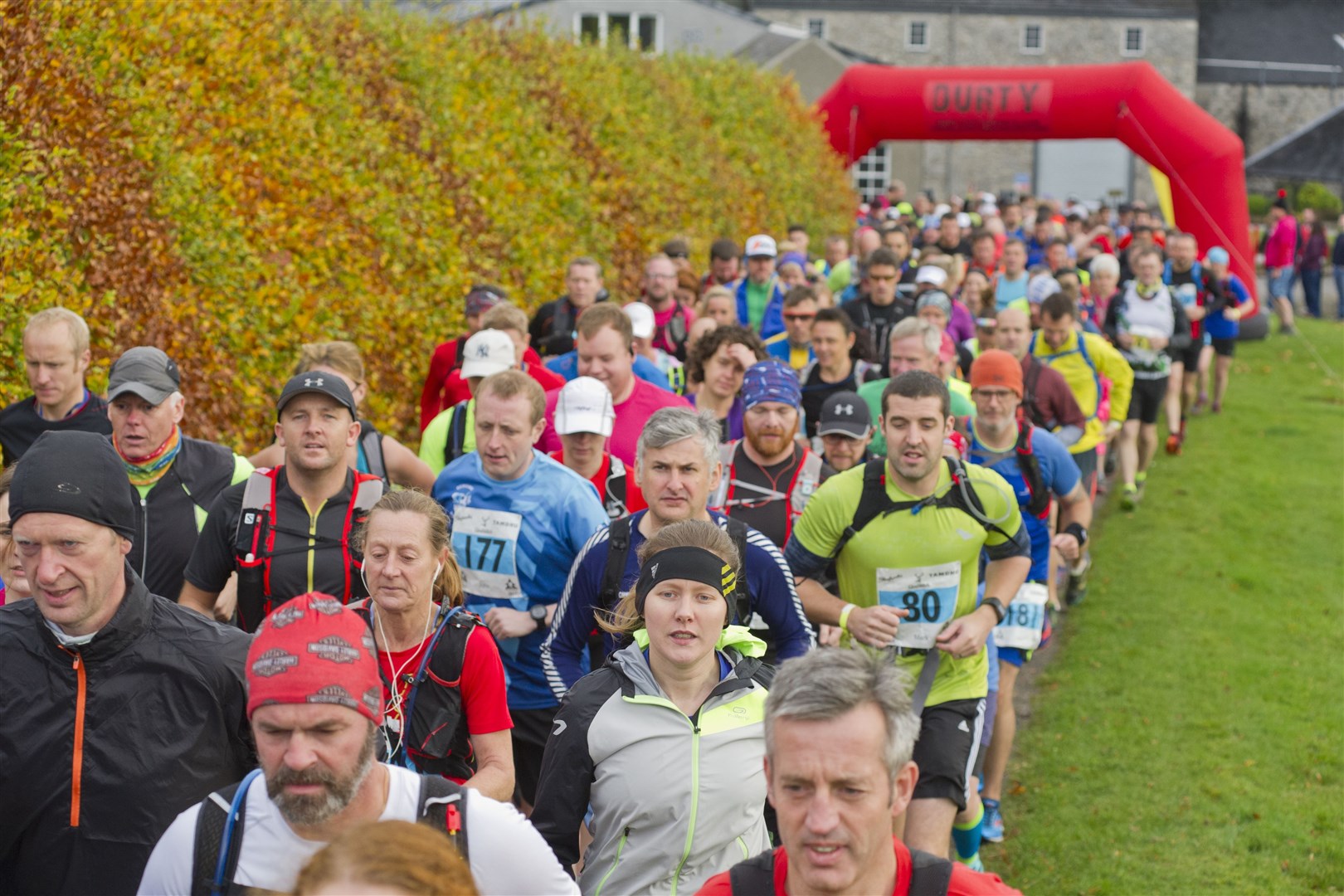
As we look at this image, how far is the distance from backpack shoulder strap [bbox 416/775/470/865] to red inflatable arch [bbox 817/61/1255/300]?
79.4 ft

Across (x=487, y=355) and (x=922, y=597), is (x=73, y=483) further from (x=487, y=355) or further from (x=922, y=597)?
(x=487, y=355)

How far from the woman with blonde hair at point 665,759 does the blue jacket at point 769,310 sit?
8739 millimetres

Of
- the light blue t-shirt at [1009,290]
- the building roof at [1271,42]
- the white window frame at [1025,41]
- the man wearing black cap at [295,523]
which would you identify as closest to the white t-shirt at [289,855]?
the man wearing black cap at [295,523]

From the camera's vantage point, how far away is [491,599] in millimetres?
5789

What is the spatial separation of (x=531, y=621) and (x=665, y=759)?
181 cm

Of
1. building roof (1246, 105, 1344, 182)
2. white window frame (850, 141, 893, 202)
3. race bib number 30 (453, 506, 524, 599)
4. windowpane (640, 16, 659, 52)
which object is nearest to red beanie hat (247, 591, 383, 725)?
race bib number 30 (453, 506, 524, 599)

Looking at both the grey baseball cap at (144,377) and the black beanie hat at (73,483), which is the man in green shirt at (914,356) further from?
the black beanie hat at (73,483)

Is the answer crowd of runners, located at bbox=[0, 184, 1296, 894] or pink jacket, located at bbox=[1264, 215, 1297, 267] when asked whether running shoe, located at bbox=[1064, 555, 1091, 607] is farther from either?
A: pink jacket, located at bbox=[1264, 215, 1297, 267]

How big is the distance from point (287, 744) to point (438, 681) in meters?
1.37

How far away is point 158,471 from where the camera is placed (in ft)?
18.1

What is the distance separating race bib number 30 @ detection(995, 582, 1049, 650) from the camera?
7.10 meters

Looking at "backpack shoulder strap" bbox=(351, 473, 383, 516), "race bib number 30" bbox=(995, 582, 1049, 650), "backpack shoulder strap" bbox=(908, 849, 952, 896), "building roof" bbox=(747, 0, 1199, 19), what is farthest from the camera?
"building roof" bbox=(747, 0, 1199, 19)

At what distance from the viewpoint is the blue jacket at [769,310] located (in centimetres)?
1316

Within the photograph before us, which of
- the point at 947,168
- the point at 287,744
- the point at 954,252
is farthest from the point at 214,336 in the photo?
the point at 947,168
